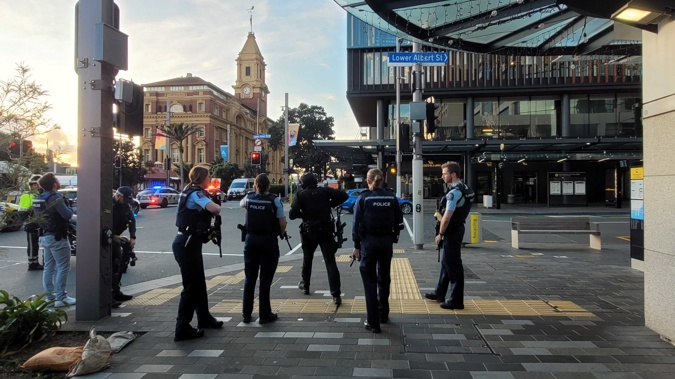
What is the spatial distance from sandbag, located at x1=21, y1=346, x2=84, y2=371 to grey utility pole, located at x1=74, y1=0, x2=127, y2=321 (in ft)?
4.24

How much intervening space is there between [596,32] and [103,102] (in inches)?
352

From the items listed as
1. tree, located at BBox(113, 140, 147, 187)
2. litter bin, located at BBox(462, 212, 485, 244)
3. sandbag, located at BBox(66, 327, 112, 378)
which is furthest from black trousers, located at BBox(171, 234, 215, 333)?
tree, located at BBox(113, 140, 147, 187)

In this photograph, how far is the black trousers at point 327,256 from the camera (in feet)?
19.2

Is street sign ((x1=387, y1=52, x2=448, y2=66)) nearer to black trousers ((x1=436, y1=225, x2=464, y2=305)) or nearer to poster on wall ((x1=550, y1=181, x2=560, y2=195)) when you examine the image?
Result: black trousers ((x1=436, y1=225, x2=464, y2=305))

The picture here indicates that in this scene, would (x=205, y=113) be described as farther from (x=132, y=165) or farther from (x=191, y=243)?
(x=191, y=243)

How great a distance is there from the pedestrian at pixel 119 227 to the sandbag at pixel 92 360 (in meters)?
2.17

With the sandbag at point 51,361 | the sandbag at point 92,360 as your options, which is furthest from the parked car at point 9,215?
the sandbag at point 92,360

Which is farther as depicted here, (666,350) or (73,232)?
(73,232)

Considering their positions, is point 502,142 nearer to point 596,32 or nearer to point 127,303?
point 596,32

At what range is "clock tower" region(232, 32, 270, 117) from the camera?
294 ft

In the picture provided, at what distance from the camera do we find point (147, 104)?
73.1 meters

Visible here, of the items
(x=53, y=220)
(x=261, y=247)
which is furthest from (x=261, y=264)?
(x=53, y=220)

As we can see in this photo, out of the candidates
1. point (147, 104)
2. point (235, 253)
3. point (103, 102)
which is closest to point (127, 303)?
point (103, 102)

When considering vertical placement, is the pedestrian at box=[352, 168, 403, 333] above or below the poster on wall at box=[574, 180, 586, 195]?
below
